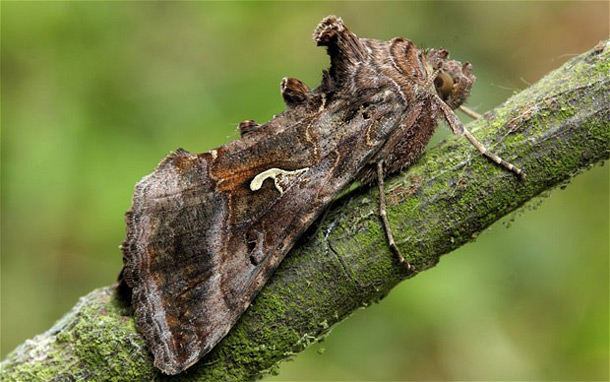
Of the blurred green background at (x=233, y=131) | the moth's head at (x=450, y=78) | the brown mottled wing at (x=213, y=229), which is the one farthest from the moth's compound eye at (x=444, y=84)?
the blurred green background at (x=233, y=131)

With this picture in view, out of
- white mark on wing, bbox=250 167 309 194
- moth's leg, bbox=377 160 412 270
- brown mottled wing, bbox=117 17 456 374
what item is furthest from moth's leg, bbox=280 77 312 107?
moth's leg, bbox=377 160 412 270

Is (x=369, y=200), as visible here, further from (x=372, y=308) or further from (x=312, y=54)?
(x=312, y=54)

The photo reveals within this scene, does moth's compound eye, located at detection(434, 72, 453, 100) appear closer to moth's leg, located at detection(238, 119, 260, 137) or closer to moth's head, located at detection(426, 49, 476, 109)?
moth's head, located at detection(426, 49, 476, 109)

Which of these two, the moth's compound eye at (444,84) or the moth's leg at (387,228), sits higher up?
the moth's compound eye at (444,84)

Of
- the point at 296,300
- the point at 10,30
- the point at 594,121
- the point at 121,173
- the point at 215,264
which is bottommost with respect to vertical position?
the point at 296,300

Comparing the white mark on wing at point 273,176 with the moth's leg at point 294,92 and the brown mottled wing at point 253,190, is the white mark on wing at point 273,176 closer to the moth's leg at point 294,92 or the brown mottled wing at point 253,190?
the brown mottled wing at point 253,190

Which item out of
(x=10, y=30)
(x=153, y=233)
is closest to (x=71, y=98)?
(x=10, y=30)

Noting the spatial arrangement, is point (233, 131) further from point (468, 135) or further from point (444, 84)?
point (468, 135)

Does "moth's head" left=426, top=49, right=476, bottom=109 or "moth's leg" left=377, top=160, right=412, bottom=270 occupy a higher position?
"moth's head" left=426, top=49, right=476, bottom=109
